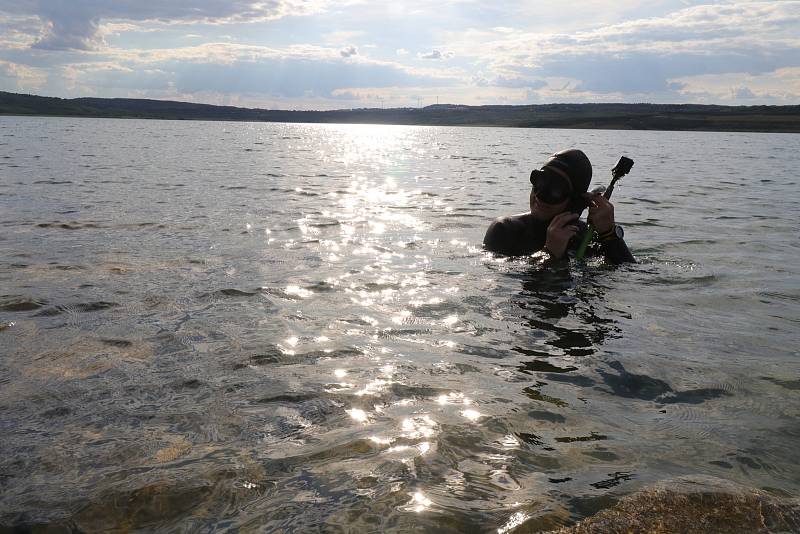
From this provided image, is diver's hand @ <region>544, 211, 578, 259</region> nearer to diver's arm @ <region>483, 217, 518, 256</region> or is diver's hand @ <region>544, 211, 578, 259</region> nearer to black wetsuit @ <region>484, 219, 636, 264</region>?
black wetsuit @ <region>484, 219, 636, 264</region>

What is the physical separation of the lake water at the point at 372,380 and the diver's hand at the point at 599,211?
27.6 inches

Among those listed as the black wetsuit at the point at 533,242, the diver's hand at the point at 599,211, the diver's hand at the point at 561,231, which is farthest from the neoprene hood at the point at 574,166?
the black wetsuit at the point at 533,242

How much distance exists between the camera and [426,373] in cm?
406

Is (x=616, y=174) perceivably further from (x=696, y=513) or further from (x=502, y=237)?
(x=696, y=513)

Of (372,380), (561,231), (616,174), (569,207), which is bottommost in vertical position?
(372,380)

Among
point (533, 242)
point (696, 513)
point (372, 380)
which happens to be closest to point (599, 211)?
point (533, 242)

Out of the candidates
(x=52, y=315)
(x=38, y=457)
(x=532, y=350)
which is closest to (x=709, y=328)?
(x=532, y=350)

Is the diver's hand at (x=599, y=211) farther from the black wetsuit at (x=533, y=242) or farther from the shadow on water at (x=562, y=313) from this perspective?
the shadow on water at (x=562, y=313)

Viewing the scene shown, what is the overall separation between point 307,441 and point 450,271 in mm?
4577

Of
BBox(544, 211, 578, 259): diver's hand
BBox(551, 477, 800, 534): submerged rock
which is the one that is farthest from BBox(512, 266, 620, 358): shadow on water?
BBox(551, 477, 800, 534): submerged rock

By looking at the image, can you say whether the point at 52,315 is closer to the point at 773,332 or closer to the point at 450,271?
the point at 450,271

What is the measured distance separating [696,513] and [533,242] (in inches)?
225

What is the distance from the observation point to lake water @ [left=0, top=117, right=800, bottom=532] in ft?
8.45

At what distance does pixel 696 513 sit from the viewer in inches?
93.1
